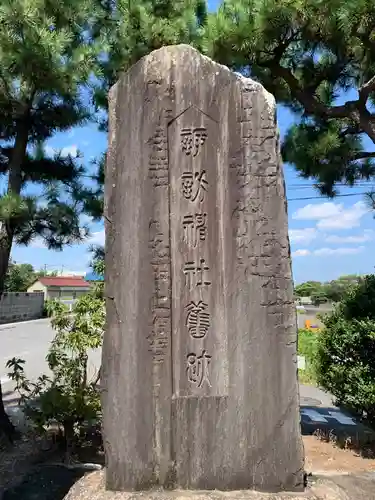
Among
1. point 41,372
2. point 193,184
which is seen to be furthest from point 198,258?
point 41,372

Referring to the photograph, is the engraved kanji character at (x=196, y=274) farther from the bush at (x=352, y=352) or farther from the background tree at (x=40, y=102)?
the bush at (x=352, y=352)

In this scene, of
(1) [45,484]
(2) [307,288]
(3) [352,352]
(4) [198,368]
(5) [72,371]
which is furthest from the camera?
(2) [307,288]

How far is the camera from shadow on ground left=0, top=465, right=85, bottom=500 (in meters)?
4.46

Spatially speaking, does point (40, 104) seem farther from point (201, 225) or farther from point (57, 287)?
point (57, 287)

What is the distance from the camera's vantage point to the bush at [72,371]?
5.43 m

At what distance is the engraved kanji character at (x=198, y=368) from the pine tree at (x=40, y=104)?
Result: 2.44 metres

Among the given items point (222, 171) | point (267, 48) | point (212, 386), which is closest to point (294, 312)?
point (212, 386)

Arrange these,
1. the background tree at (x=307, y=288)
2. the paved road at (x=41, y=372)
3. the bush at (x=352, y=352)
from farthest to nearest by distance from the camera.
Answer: the background tree at (x=307, y=288), the paved road at (x=41, y=372), the bush at (x=352, y=352)

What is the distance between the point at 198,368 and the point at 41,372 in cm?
930

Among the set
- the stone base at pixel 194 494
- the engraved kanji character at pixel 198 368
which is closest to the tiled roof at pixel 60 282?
the stone base at pixel 194 494

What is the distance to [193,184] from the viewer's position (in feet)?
10.6

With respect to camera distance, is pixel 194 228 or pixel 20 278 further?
pixel 20 278

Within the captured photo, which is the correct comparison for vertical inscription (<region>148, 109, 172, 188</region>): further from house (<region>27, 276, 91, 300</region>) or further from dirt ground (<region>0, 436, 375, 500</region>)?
house (<region>27, 276, 91, 300</region>)

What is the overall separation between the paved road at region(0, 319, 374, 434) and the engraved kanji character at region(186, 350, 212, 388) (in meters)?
4.39
